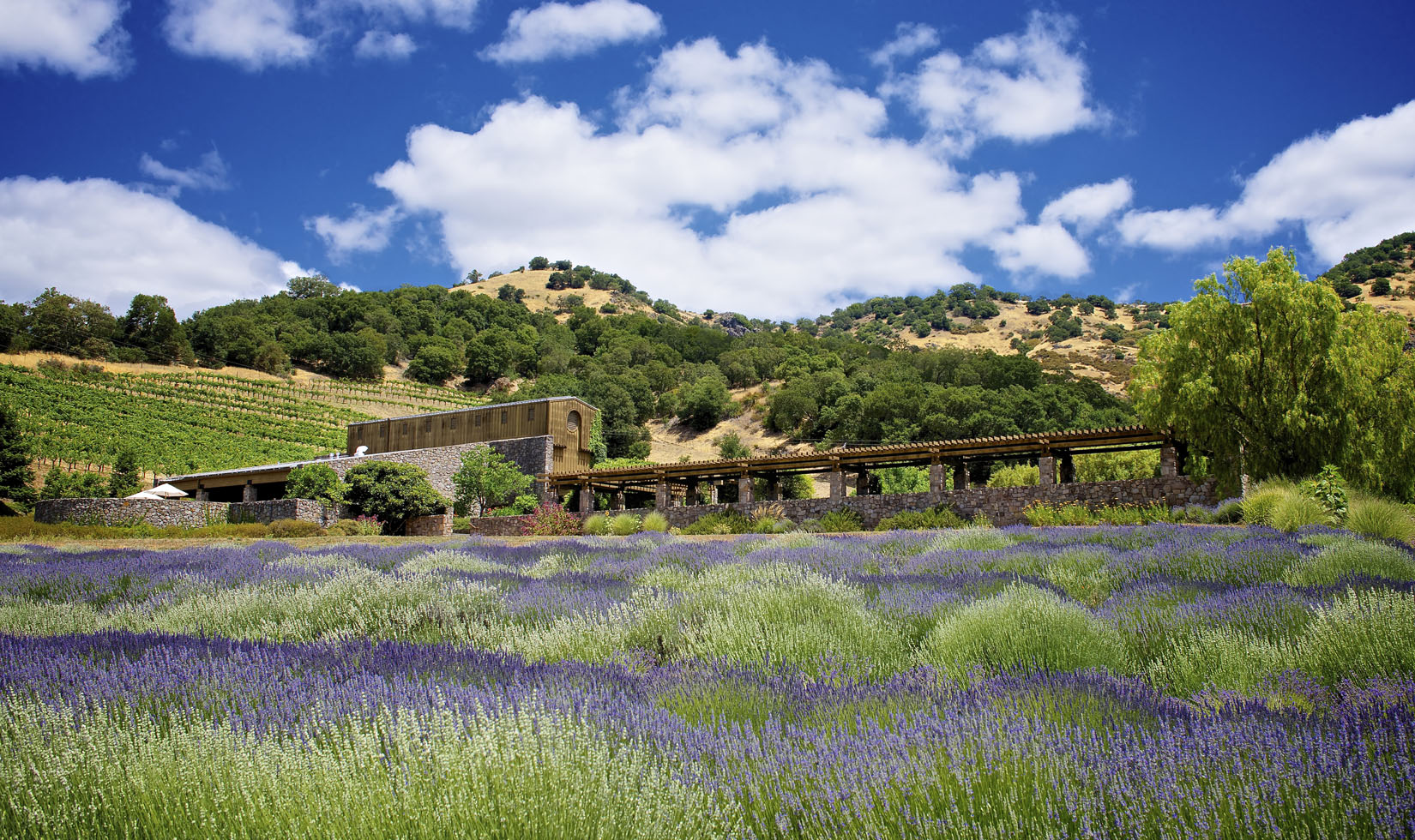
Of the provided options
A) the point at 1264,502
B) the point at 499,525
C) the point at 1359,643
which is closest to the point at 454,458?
the point at 499,525

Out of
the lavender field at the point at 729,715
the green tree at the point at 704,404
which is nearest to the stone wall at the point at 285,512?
the lavender field at the point at 729,715

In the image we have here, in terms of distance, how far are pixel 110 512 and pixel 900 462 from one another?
2371 centimetres

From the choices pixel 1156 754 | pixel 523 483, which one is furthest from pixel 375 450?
pixel 1156 754

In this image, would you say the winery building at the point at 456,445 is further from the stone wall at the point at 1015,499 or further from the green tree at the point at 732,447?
the green tree at the point at 732,447

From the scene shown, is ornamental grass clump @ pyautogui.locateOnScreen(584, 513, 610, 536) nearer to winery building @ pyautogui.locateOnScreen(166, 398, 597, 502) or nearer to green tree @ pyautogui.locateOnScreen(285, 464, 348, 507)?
winery building @ pyautogui.locateOnScreen(166, 398, 597, 502)

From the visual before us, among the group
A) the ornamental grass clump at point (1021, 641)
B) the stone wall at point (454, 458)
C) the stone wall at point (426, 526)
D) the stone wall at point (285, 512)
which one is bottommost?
the stone wall at point (426, 526)

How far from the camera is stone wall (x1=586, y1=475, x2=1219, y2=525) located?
17.9 meters

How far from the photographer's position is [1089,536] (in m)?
10.1

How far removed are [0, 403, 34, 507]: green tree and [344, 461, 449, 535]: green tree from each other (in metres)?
17.0

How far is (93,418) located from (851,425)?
46.3 m

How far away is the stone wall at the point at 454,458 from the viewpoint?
94.5ft

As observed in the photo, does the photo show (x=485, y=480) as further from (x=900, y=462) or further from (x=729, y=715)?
(x=729, y=715)

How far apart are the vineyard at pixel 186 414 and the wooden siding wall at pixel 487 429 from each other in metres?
11.0

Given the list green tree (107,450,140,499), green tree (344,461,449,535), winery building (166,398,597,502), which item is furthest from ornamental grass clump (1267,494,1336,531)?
green tree (107,450,140,499)
